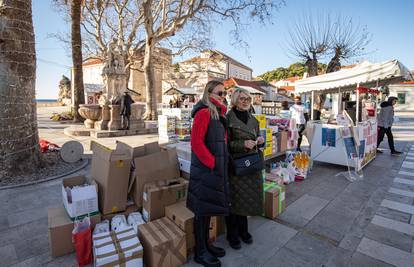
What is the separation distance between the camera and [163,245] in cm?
209

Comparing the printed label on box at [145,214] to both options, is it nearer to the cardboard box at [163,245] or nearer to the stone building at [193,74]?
the cardboard box at [163,245]

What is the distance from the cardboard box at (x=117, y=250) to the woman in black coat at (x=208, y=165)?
57 centimetres

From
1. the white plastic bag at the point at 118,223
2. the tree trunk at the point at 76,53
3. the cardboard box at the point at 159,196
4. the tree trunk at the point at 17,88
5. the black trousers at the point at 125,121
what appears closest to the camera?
the white plastic bag at the point at 118,223

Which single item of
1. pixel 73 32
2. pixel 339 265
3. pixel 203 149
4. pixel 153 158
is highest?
pixel 73 32

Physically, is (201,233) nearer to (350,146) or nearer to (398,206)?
(398,206)

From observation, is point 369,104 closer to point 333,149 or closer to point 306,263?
point 333,149

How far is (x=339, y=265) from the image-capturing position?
2262 mm

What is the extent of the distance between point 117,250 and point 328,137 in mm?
5133

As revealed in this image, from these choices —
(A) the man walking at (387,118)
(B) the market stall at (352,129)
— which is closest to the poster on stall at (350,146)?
(B) the market stall at (352,129)

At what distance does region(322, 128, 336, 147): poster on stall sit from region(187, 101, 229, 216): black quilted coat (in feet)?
13.9

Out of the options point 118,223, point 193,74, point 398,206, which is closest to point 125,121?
point 118,223

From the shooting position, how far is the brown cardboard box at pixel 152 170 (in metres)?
2.79

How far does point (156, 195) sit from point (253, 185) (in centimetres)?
106

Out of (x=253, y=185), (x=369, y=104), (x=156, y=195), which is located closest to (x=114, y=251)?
(x=156, y=195)
